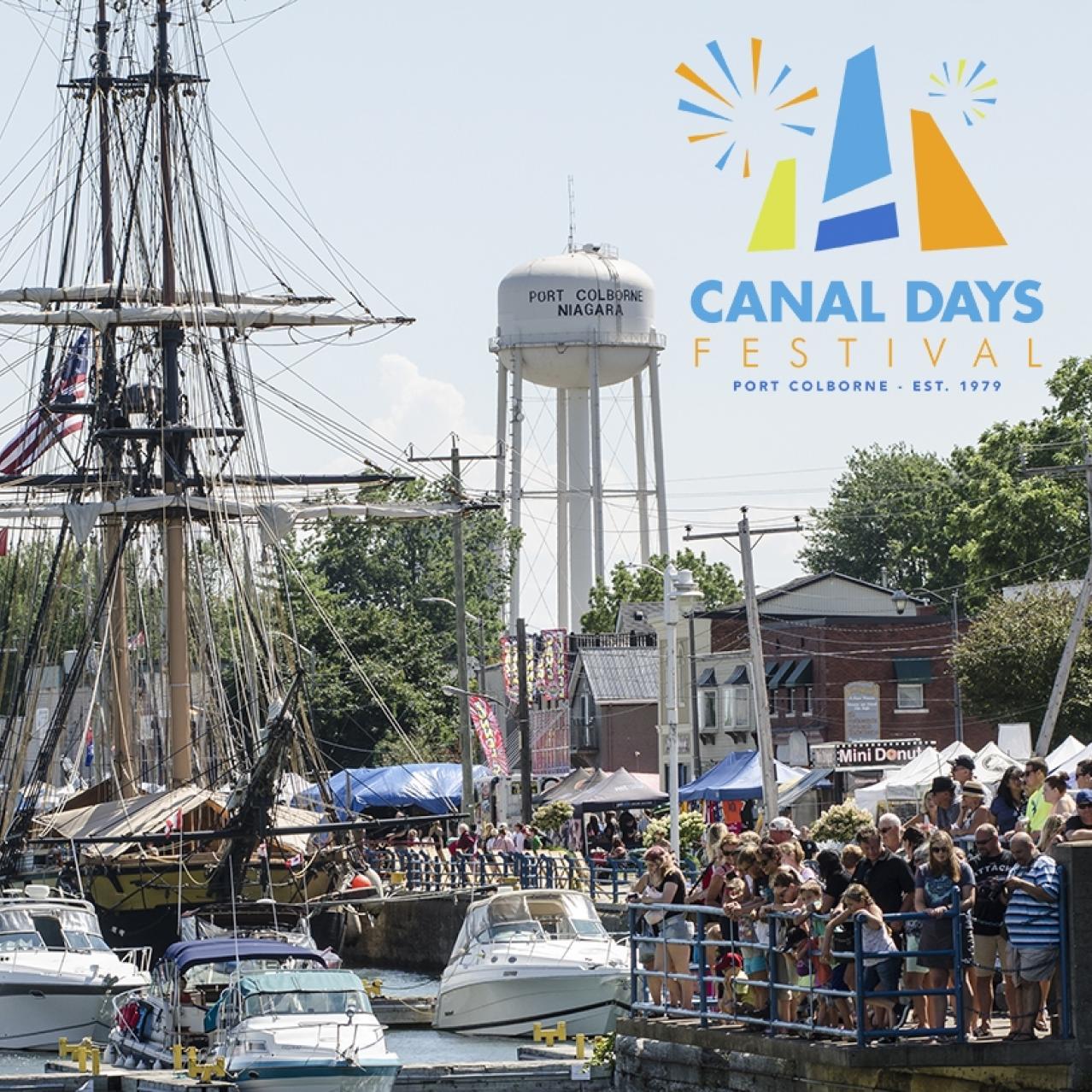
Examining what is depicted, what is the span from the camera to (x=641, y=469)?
10562 cm

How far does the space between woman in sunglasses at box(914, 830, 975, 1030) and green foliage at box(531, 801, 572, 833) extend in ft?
141

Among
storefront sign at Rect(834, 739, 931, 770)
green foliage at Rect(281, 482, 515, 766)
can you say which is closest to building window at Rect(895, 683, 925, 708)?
storefront sign at Rect(834, 739, 931, 770)

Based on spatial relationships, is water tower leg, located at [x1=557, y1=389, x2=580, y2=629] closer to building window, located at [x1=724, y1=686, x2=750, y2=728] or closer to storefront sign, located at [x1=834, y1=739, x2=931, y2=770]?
building window, located at [x1=724, y1=686, x2=750, y2=728]

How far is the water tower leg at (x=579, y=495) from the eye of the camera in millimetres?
106062

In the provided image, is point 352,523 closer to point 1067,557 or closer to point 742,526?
point 1067,557

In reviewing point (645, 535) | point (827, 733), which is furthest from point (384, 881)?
point (645, 535)

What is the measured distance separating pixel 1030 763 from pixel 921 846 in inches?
83.4

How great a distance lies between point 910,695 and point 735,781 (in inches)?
968

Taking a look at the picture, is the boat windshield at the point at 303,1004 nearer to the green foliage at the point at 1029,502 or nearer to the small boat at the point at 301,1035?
the small boat at the point at 301,1035

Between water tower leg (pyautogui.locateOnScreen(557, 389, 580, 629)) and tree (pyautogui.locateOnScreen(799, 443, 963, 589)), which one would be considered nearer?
water tower leg (pyautogui.locateOnScreen(557, 389, 580, 629))

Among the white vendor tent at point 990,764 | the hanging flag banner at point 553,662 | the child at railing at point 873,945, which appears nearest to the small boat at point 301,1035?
the child at railing at point 873,945

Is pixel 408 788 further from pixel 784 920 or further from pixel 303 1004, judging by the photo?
pixel 784 920

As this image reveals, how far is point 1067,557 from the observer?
7431 centimetres

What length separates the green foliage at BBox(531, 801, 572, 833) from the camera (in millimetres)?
60125
